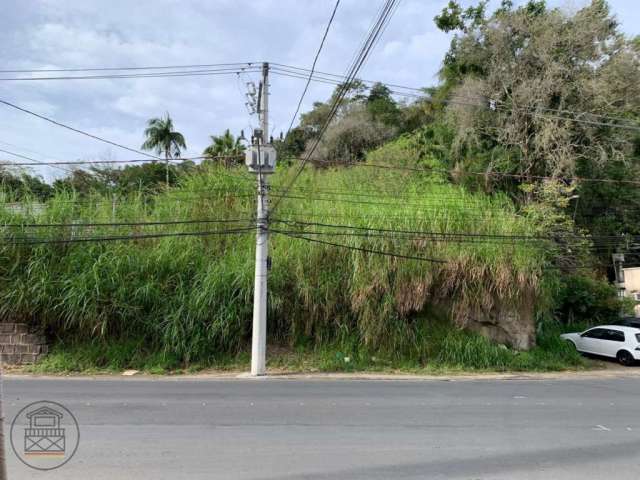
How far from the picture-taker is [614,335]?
745 inches

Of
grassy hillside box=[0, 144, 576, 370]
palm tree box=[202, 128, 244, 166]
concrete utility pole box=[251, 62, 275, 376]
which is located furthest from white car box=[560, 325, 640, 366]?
palm tree box=[202, 128, 244, 166]

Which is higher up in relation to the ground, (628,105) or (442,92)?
(442,92)

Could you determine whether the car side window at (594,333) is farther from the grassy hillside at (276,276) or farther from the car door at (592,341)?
the grassy hillside at (276,276)

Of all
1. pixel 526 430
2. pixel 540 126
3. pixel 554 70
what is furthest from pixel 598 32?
pixel 526 430

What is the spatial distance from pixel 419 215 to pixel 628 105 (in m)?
12.2

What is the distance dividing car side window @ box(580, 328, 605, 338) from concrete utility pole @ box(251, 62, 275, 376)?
14198mm

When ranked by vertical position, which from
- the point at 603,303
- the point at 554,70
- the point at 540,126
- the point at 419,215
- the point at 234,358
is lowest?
the point at 234,358

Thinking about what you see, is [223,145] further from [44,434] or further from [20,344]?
[44,434]

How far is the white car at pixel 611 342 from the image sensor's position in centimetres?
1819

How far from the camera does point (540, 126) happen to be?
72.9 feet

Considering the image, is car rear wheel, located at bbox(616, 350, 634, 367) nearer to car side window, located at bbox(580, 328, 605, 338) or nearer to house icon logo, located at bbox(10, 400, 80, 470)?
car side window, located at bbox(580, 328, 605, 338)

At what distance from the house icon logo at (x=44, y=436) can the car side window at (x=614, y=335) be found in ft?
64.6

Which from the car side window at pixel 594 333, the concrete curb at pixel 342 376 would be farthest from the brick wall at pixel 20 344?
the car side window at pixel 594 333

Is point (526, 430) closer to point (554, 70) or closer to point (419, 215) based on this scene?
point (419, 215)
